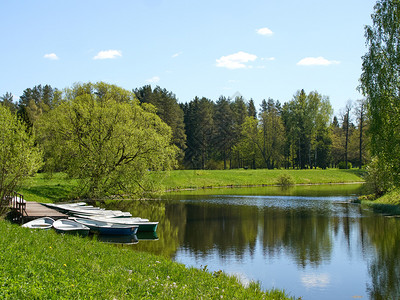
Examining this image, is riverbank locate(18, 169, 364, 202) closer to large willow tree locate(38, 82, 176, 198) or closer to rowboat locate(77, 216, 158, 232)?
large willow tree locate(38, 82, 176, 198)

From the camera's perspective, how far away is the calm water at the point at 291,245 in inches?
598

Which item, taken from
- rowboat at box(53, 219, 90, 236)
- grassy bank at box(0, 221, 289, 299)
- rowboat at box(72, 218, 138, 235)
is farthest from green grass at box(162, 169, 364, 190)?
grassy bank at box(0, 221, 289, 299)

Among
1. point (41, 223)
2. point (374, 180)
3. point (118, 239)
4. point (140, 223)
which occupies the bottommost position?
Result: point (118, 239)

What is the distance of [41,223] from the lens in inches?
816

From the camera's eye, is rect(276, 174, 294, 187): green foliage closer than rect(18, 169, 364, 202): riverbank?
No

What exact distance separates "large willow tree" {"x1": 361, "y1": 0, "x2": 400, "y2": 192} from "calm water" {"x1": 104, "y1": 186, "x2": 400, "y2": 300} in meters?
4.77

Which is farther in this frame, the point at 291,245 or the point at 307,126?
the point at 307,126

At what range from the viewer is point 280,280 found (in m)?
15.4

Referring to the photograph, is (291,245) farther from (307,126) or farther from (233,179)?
(307,126)

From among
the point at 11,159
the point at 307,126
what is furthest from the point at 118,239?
the point at 307,126

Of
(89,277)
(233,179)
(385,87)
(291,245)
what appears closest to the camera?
(89,277)

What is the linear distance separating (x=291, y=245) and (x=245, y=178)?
151 feet

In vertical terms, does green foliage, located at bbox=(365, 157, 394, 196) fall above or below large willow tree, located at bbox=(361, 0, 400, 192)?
below

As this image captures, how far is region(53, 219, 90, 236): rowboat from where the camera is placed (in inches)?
787
